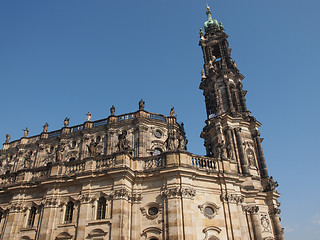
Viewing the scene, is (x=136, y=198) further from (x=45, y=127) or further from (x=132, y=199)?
(x=45, y=127)

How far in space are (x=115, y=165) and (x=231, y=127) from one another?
55.7 feet

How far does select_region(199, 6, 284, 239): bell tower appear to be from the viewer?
2994 centimetres

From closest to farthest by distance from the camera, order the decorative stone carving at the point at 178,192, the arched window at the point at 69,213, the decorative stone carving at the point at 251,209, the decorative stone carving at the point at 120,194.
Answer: the decorative stone carving at the point at 120,194 < the decorative stone carving at the point at 178,192 < the arched window at the point at 69,213 < the decorative stone carving at the point at 251,209

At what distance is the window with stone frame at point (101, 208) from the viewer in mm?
20672

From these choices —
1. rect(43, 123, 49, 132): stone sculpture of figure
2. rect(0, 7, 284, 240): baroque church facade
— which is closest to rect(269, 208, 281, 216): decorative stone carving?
rect(0, 7, 284, 240): baroque church facade

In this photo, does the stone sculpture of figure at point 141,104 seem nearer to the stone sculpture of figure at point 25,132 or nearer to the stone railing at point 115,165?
the stone railing at point 115,165

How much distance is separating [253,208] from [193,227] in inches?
403

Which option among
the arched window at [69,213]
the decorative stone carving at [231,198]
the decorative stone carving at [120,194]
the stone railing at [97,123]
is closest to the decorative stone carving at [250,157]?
the decorative stone carving at [231,198]

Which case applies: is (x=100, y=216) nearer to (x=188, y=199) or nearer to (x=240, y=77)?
(x=188, y=199)

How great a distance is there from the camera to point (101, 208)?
20.9m

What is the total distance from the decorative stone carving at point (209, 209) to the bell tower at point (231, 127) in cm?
310

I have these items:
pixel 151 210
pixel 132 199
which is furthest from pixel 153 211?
pixel 132 199

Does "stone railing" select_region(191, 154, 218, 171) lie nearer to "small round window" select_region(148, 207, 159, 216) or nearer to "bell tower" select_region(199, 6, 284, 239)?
"bell tower" select_region(199, 6, 284, 239)

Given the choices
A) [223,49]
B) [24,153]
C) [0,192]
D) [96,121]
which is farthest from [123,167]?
[223,49]
